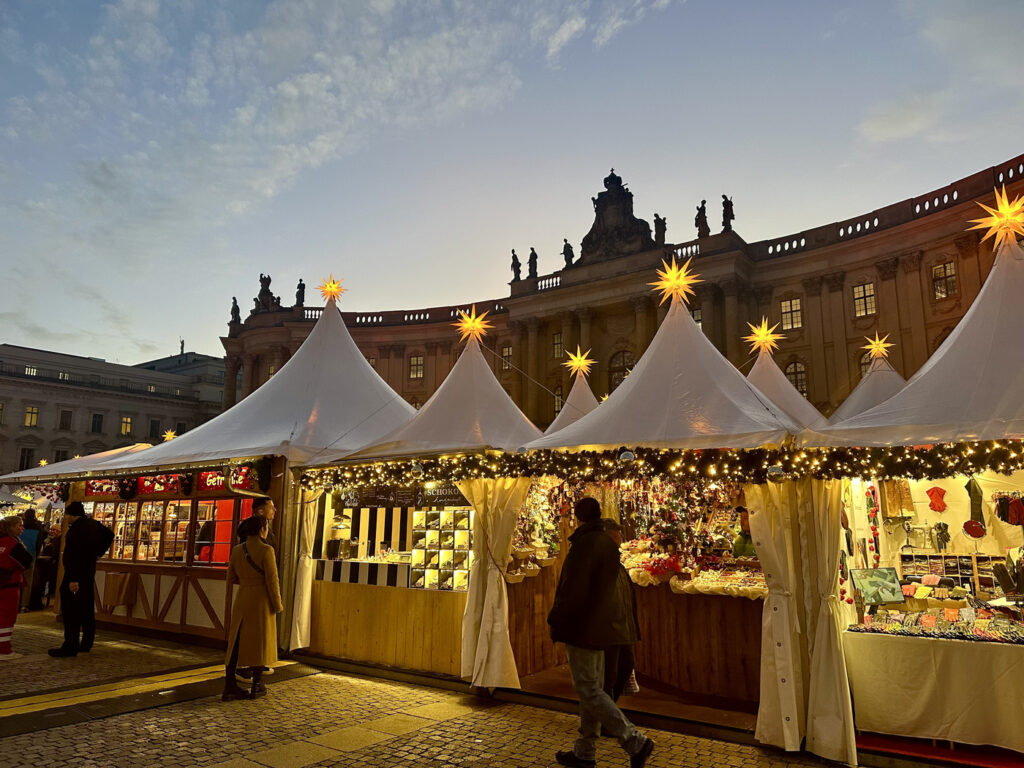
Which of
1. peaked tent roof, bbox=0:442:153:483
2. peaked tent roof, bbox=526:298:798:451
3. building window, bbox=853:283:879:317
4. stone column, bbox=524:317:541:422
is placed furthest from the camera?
stone column, bbox=524:317:541:422

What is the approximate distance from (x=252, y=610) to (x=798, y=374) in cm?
2566

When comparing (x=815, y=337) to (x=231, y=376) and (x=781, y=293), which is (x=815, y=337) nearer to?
(x=781, y=293)

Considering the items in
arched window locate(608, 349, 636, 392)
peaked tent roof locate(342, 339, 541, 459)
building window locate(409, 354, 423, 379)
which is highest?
building window locate(409, 354, 423, 379)

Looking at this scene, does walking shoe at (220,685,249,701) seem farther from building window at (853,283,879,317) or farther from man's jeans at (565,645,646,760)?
building window at (853,283,879,317)

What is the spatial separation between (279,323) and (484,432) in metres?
37.1

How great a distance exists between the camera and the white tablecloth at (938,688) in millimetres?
5316

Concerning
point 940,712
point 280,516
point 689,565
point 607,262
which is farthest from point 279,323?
point 940,712

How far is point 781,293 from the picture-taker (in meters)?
28.8

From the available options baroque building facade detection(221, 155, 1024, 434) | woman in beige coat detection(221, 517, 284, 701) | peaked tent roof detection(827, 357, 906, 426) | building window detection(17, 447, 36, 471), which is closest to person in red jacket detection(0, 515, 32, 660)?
woman in beige coat detection(221, 517, 284, 701)

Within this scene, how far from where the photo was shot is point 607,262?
3195cm

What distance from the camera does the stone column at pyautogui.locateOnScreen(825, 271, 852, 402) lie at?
86.8 ft

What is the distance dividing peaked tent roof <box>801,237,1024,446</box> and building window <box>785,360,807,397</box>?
21.8 m

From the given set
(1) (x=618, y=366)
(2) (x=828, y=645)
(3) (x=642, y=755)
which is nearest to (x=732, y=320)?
(1) (x=618, y=366)

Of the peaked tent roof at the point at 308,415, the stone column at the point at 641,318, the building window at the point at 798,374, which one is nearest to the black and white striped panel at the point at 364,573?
the peaked tent roof at the point at 308,415
